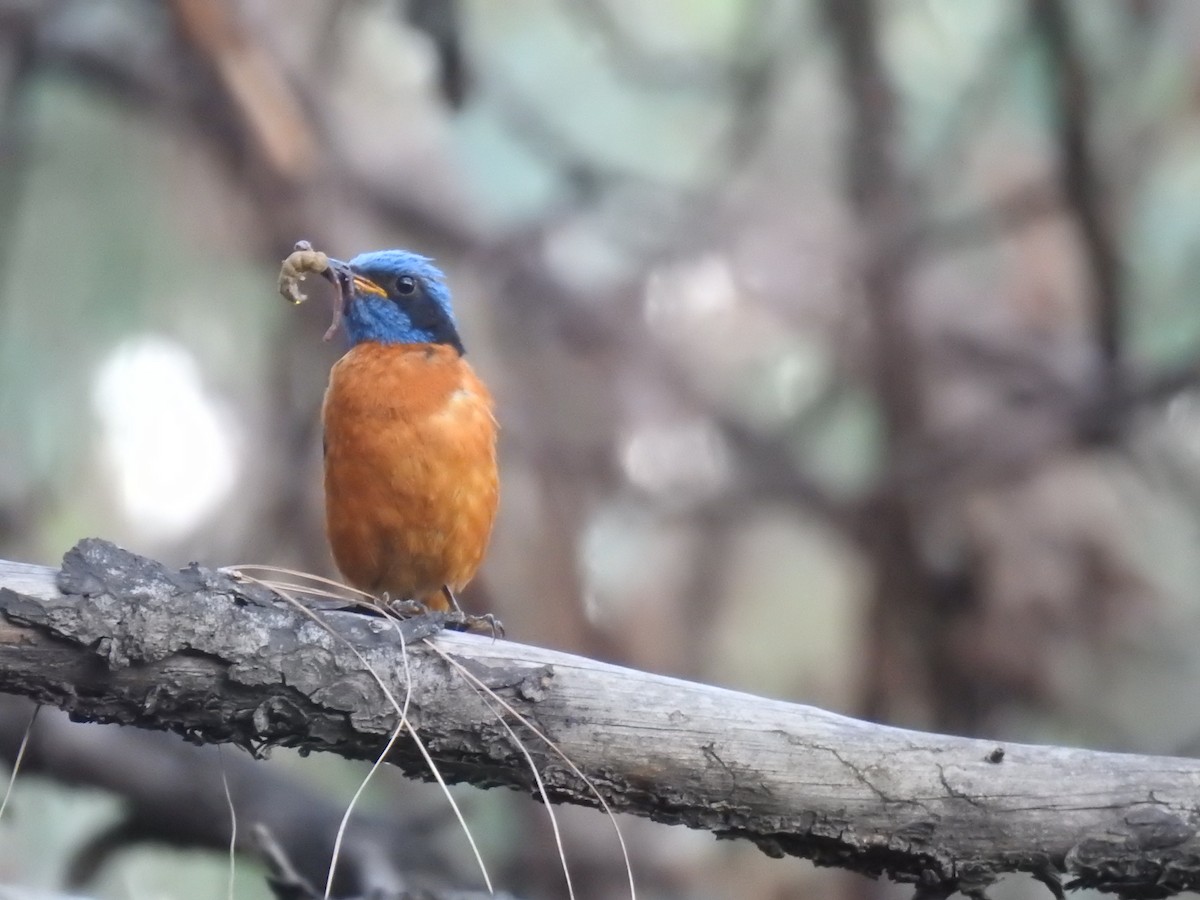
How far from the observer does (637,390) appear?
247 inches

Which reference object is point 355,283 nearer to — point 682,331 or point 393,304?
point 393,304

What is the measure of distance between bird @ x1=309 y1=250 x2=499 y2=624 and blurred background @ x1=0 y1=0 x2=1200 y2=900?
4.80 feet

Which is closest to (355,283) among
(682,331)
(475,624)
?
(475,624)

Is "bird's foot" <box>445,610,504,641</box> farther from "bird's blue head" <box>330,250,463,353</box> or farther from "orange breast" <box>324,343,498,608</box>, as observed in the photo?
"bird's blue head" <box>330,250,463,353</box>

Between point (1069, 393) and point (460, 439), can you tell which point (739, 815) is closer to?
point (460, 439)

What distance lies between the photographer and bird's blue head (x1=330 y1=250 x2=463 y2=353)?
472 cm

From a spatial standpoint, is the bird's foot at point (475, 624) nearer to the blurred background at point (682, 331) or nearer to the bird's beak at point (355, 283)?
the bird's beak at point (355, 283)

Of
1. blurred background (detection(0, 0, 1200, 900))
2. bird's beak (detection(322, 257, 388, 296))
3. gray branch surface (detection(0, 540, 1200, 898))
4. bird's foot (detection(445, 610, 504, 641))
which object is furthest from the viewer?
blurred background (detection(0, 0, 1200, 900))

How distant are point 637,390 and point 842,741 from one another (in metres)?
3.65

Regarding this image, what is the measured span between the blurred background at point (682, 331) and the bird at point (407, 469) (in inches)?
57.6

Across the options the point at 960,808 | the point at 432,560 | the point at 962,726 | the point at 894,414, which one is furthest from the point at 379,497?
the point at 962,726

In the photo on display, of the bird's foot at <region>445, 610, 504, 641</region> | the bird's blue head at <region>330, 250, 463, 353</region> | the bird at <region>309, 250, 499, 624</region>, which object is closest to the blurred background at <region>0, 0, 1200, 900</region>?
the bird's blue head at <region>330, 250, 463, 353</region>

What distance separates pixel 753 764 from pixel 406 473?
183 centimetres

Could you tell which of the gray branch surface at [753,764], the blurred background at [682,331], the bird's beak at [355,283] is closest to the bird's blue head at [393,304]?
the bird's beak at [355,283]
